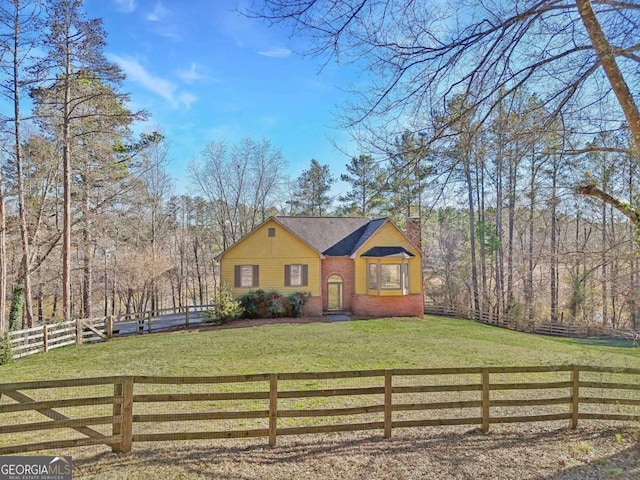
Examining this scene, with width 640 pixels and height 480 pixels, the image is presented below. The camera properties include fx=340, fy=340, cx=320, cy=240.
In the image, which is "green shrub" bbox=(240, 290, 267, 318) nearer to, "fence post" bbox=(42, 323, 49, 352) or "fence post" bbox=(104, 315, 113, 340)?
"fence post" bbox=(104, 315, 113, 340)

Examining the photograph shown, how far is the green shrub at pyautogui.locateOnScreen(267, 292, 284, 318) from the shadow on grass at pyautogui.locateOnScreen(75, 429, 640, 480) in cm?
1233

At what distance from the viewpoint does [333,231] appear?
20.1 m

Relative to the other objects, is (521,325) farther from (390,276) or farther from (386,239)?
(386,239)

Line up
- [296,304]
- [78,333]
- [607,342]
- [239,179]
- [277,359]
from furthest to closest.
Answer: [239,179] → [296,304] → [607,342] → [78,333] → [277,359]

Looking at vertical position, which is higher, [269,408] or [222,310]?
[269,408]

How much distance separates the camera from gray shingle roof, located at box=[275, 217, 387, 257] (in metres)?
18.8

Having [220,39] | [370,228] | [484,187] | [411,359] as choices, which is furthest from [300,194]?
[220,39]

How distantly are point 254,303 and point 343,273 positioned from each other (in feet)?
16.4

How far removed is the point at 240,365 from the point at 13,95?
11.7 metres

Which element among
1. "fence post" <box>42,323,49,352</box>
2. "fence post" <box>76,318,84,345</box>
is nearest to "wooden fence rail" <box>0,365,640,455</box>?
"fence post" <box>42,323,49,352</box>

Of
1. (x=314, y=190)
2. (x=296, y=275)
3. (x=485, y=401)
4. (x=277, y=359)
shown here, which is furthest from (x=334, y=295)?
(x=485, y=401)

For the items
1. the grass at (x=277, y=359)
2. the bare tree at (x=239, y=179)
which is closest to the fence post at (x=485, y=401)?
the grass at (x=277, y=359)

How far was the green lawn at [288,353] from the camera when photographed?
885 cm

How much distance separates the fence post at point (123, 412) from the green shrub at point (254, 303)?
12.8 metres
